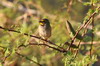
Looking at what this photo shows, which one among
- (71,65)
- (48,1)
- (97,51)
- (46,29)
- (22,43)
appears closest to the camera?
(71,65)

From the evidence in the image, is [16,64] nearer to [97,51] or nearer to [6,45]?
[97,51]

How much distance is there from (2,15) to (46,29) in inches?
126

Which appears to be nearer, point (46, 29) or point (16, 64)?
point (46, 29)

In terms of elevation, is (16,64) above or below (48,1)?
below

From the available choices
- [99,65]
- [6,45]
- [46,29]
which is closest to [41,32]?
[46,29]

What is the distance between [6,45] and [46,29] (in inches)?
28.0

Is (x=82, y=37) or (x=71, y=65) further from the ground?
(x=82, y=37)

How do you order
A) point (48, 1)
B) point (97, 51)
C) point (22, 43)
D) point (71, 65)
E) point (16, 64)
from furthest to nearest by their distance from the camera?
point (48, 1), point (16, 64), point (97, 51), point (22, 43), point (71, 65)

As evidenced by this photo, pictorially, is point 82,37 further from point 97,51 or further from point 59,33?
point 59,33

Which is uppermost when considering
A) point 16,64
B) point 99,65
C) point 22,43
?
point 22,43

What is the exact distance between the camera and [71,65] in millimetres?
2736

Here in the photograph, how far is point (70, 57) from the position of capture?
277 cm

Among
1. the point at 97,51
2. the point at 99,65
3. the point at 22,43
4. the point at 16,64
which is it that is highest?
the point at 22,43

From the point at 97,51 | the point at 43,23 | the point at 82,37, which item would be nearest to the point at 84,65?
the point at 82,37
